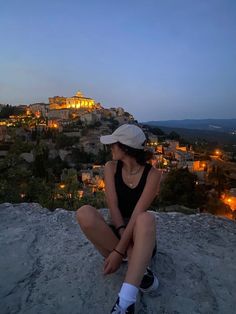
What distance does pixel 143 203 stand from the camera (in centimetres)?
204

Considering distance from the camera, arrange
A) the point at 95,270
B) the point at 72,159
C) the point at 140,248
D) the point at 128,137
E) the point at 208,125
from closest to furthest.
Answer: the point at 140,248
the point at 128,137
the point at 95,270
the point at 72,159
the point at 208,125

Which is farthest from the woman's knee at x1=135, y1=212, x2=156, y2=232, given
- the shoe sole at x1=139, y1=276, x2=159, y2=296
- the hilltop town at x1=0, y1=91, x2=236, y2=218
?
the hilltop town at x1=0, y1=91, x2=236, y2=218

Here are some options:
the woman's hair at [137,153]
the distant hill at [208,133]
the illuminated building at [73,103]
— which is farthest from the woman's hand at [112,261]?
the illuminated building at [73,103]

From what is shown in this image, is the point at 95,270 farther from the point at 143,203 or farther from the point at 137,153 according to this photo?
the point at 137,153

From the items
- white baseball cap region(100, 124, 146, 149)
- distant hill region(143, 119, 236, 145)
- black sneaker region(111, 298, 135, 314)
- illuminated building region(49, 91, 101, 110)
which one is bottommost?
distant hill region(143, 119, 236, 145)

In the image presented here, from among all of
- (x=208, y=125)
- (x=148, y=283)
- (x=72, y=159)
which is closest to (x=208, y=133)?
(x=72, y=159)

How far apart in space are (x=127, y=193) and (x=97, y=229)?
1.03 ft

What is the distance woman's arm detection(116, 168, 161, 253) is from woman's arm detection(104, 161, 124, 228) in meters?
0.15

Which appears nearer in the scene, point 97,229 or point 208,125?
point 97,229

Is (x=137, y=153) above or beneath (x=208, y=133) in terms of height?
above

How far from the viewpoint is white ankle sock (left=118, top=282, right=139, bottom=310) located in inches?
64.9

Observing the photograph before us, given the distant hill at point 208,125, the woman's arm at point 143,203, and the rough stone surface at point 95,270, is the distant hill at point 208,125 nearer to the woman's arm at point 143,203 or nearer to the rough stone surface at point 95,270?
the rough stone surface at point 95,270

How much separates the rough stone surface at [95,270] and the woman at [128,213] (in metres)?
0.18

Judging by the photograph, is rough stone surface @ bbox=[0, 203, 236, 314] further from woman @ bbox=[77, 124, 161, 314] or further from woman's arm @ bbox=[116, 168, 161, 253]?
woman's arm @ bbox=[116, 168, 161, 253]
